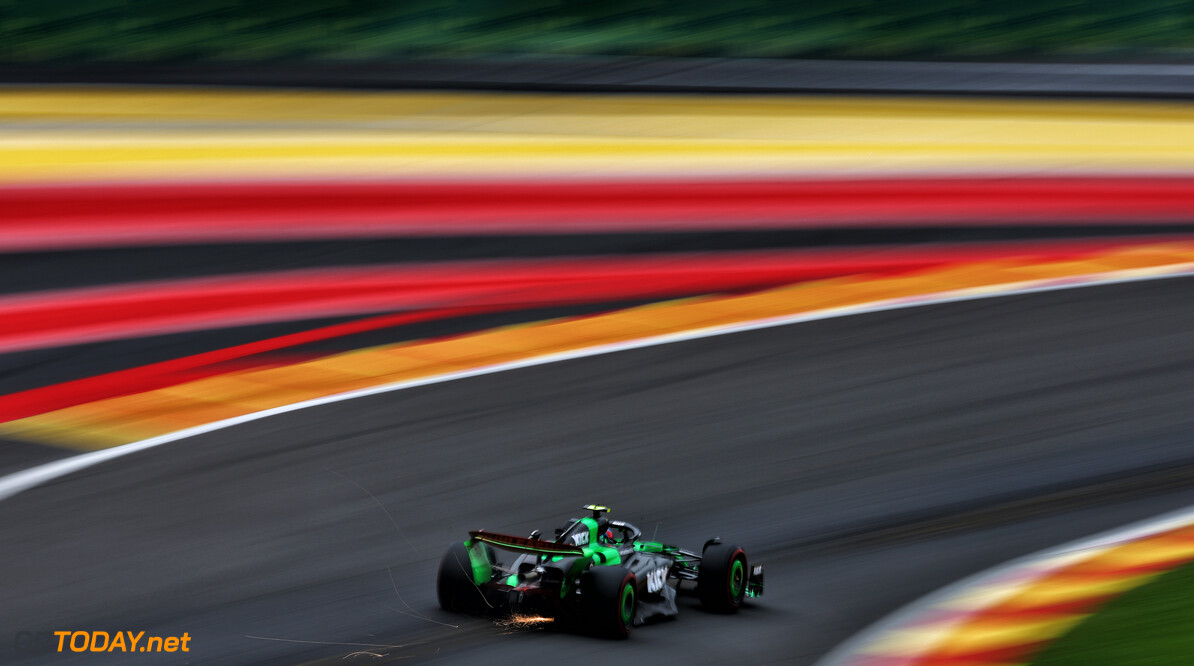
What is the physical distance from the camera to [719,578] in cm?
561

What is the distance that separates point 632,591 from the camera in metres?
5.34

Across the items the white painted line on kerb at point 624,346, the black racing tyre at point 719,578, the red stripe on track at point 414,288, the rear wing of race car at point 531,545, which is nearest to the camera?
the rear wing of race car at point 531,545

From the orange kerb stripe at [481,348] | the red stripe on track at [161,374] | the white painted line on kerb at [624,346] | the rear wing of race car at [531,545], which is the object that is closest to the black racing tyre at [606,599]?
the rear wing of race car at [531,545]

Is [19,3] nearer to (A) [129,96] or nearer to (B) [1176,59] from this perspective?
(A) [129,96]

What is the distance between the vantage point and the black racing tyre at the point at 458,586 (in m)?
5.51

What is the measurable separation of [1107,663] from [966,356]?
4.56m

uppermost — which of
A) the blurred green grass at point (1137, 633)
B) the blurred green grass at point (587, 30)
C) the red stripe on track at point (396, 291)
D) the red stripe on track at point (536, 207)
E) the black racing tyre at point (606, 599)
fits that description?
the blurred green grass at point (587, 30)

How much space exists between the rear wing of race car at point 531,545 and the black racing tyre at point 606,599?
0.12 m

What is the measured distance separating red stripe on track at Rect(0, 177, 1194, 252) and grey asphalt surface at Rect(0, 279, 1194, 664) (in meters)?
2.29

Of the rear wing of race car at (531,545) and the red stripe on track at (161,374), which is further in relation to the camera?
the red stripe on track at (161,374)

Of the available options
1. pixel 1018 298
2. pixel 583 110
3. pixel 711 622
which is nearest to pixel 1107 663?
pixel 711 622

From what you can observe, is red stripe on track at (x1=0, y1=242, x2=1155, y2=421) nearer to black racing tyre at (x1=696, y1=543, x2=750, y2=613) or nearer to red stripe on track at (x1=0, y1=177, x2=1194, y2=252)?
red stripe on track at (x1=0, y1=177, x2=1194, y2=252)

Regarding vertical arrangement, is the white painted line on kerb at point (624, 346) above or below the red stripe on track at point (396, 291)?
below

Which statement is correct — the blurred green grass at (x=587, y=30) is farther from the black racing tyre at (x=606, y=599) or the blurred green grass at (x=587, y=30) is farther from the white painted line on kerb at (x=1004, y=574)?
the black racing tyre at (x=606, y=599)
